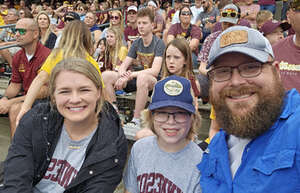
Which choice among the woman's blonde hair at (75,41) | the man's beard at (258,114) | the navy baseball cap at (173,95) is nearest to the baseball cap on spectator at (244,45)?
the man's beard at (258,114)

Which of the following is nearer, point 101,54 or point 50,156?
point 50,156

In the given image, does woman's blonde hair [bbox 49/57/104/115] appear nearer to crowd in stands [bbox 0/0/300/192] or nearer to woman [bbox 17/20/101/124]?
crowd in stands [bbox 0/0/300/192]

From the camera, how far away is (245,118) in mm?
1227

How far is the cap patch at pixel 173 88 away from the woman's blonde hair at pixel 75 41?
1404mm

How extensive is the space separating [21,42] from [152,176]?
2.97m

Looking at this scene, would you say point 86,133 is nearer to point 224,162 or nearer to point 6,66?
point 224,162

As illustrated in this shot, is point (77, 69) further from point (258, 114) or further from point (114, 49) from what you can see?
point (114, 49)

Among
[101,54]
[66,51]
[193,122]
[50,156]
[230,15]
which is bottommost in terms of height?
[50,156]

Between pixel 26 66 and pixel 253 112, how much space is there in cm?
334

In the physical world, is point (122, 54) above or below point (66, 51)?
below

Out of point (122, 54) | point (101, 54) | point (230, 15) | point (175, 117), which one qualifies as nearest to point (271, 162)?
point (175, 117)

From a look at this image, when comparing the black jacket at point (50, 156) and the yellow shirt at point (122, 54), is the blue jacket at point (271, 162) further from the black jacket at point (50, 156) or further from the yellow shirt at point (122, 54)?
the yellow shirt at point (122, 54)

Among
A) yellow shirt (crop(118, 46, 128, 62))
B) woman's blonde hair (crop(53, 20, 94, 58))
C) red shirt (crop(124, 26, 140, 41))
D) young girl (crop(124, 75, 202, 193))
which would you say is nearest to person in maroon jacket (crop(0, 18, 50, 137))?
woman's blonde hair (crop(53, 20, 94, 58))

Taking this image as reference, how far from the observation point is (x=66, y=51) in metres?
2.93
